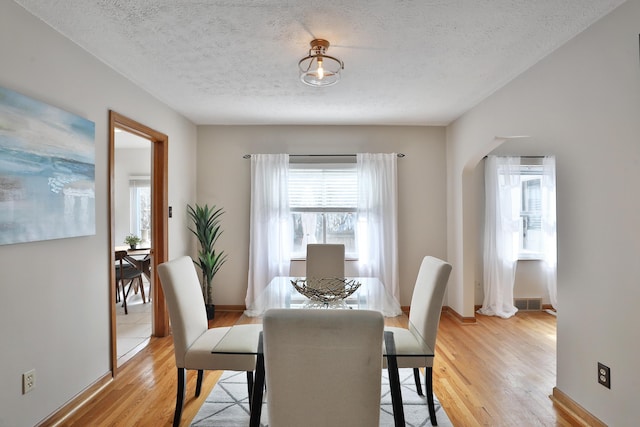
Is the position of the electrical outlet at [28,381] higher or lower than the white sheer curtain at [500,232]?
lower

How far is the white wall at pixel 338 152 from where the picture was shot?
474cm

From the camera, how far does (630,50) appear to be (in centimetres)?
189

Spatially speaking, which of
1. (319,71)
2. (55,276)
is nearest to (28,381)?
(55,276)

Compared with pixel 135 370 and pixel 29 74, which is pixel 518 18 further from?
pixel 135 370

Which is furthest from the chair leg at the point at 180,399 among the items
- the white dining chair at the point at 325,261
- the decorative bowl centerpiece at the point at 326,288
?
the white dining chair at the point at 325,261

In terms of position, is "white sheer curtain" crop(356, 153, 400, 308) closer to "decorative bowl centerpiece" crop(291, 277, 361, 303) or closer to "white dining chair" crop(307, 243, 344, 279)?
"white dining chair" crop(307, 243, 344, 279)

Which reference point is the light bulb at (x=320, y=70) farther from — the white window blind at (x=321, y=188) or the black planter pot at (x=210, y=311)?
the black planter pot at (x=210, y=311)

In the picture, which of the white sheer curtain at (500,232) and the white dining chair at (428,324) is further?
the white sheer curtain at (500,232)

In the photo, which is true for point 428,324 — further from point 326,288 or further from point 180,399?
point 180,399

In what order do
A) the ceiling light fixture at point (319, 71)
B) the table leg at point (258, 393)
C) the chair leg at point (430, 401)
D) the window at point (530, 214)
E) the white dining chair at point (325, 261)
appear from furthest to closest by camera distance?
the window at point (530, 214), the white dining chair at point (325, 261), the ceiling light fixture at point (319, 71), the chair leg at point (430, 401), the table leg at point (258, 393)

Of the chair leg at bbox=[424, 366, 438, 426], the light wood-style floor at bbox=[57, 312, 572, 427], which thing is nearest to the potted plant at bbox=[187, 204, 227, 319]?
the light wood-style floor at bbox=[57, 312, 572, 427]

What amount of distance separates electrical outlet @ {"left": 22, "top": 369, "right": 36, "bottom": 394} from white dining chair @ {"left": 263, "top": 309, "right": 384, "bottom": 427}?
1.59 metres

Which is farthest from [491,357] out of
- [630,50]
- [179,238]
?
[179,238]

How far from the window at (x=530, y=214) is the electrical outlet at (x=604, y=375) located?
3027 millimetres
